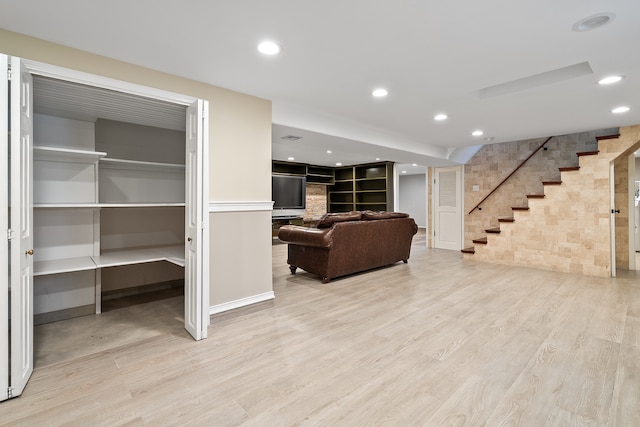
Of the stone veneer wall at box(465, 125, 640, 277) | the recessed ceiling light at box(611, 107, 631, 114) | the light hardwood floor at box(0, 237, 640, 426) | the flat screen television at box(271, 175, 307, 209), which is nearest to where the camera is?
the light hardwood floor at box(0, 237, 640, 426)

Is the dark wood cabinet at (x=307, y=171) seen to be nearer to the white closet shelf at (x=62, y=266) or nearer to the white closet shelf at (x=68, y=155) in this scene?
the white closet shelf at (x=68, y=155)

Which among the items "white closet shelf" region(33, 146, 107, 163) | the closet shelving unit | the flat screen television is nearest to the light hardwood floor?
the closet shelving unit

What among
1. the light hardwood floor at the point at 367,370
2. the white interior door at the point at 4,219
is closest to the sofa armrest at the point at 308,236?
the light hardwood floor at the point at 367,370

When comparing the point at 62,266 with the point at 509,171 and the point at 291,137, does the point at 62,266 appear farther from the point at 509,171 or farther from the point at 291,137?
the point at 509,171

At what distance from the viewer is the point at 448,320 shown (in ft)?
9.36

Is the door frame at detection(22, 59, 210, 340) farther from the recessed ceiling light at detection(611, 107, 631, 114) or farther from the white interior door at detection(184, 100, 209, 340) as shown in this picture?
the recessed ceiling light at detection(611, 107, 631, 114)

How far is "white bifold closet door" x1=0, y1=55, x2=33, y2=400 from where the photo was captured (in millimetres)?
1696

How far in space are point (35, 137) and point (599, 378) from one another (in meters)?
4.68

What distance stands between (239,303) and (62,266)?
57.7 inches

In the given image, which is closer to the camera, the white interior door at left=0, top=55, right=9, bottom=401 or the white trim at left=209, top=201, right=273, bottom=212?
the white interior door at left=0, top=55, right=9, bottom=401

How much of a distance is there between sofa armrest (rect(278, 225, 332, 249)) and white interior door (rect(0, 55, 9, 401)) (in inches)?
120

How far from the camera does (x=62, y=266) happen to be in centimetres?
251

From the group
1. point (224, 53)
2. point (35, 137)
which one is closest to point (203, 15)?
point (224, 53)

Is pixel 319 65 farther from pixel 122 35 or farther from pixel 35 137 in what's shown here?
pixel 35 137
